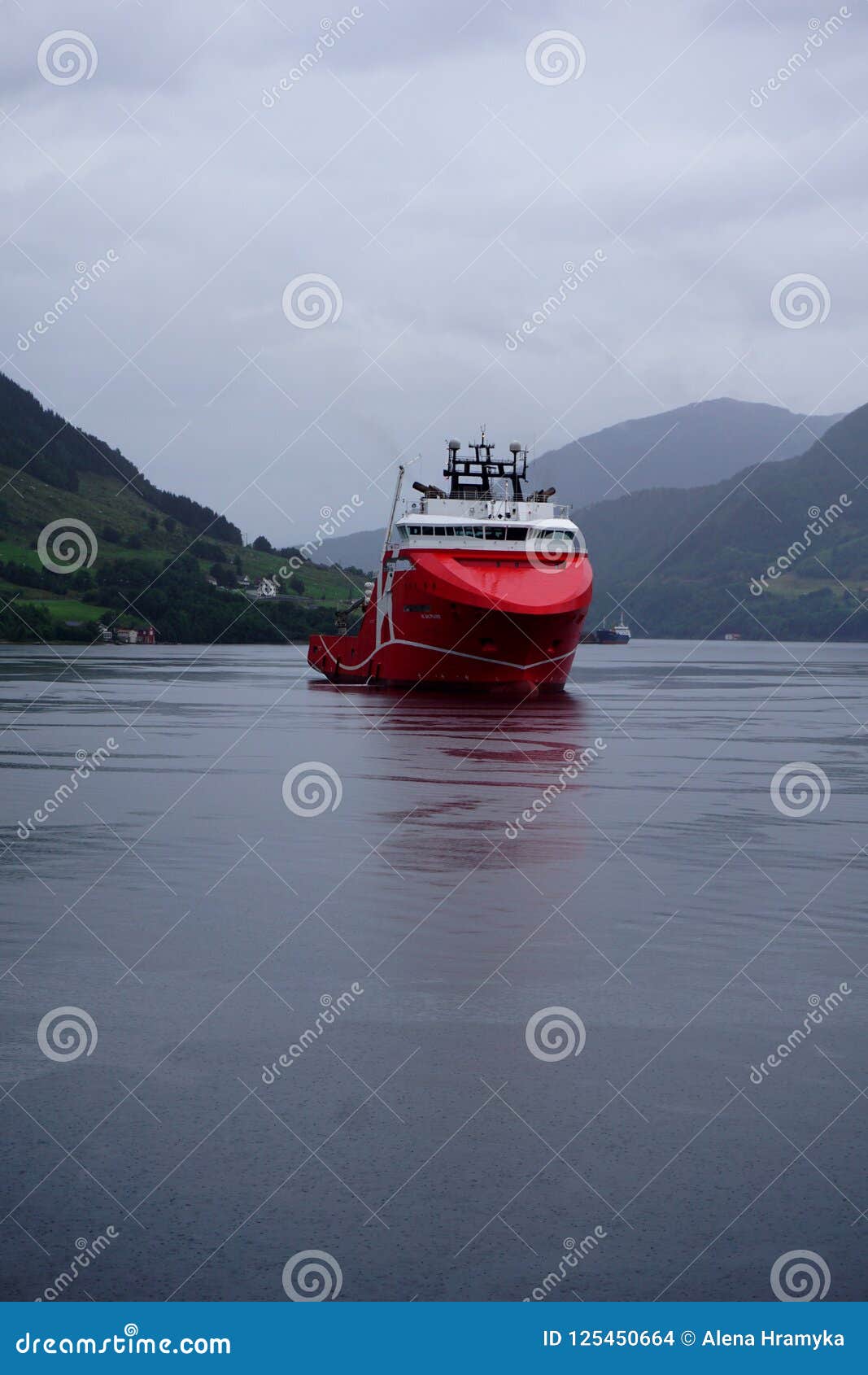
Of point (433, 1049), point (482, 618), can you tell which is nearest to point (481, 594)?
point (482, 618)

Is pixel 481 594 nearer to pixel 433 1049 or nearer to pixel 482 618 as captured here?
pixel 482 618

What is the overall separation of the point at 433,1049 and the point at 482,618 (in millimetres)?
48094

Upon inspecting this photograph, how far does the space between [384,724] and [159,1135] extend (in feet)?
126

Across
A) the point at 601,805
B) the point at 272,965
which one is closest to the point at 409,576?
the point at 601,805

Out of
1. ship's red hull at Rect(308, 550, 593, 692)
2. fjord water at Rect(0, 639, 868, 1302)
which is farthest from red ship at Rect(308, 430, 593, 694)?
fjord water at Rect(0, 639, 868, 1302)

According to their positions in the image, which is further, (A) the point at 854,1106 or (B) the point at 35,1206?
(A) the point at 854,1106

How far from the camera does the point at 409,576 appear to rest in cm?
6234

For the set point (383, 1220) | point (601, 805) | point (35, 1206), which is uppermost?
point (601, 805)

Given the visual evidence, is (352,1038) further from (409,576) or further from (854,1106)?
(409,576)

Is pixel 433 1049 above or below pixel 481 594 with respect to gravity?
below

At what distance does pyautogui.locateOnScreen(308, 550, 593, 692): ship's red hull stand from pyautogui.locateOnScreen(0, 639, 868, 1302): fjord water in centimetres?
3234

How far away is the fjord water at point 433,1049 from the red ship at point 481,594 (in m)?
32.6

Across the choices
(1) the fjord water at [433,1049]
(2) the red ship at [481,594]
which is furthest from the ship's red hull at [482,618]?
(1) the fjord water at [433,1049]

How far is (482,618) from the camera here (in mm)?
58562
